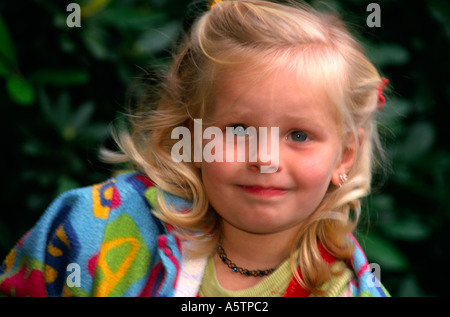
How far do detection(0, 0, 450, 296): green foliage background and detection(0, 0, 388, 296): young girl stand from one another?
0.53 metres

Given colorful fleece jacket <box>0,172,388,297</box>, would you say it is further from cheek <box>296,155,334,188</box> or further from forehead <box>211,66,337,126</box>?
forehead <box>211,66,337,126</box>

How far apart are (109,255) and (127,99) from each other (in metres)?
0.81

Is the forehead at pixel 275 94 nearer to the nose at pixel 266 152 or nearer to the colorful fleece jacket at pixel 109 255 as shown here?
the nose at pixel 266 152

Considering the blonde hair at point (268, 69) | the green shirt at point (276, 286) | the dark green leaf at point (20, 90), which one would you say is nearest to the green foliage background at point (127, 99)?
the dark green leaf at point (20, 90)

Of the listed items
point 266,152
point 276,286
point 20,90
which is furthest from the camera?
point 20,90

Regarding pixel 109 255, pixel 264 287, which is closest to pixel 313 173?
pixel 264 287

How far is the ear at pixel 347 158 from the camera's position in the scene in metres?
1.52

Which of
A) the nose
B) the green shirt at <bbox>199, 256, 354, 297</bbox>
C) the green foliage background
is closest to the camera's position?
the nose

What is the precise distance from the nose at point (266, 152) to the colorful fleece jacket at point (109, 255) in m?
0.30

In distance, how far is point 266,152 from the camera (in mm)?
1346

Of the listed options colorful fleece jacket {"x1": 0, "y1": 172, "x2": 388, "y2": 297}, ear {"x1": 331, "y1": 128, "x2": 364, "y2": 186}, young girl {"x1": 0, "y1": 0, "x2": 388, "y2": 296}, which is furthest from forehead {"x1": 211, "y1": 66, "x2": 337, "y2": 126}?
colorful fleece jacket {"x1": 0, "y1": 172, "x2": 388, "y2": 297}

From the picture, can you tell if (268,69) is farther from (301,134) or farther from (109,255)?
(109,255)

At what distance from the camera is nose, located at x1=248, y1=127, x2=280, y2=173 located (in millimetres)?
1348
